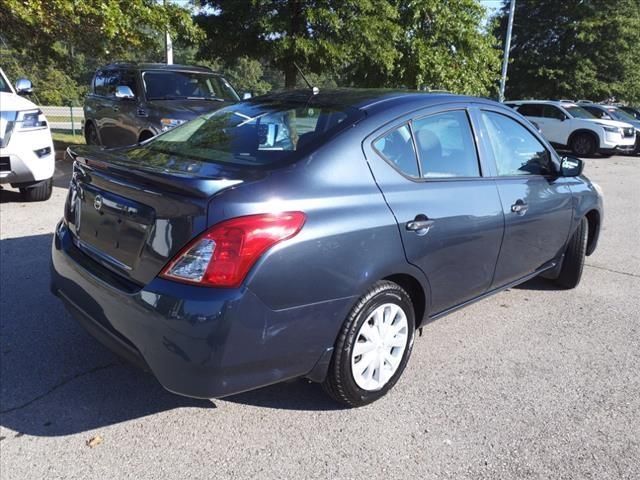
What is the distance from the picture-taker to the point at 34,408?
110 inches

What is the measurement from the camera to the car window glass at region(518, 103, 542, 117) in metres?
18.5

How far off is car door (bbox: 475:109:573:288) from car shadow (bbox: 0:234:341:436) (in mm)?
1638

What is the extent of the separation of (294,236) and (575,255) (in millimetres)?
3114

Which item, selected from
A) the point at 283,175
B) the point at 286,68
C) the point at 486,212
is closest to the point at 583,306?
the point at 486,212

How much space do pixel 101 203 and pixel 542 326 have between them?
308 cm

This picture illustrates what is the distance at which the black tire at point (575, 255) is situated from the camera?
14.9ft

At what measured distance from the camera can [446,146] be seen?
3.32 m

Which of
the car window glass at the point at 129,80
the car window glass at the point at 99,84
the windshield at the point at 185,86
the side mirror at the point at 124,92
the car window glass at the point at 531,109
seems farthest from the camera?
the car window glass at the point at 531,109

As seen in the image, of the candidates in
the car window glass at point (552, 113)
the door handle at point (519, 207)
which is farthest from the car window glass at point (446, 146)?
the car window glass at point (552, 113)

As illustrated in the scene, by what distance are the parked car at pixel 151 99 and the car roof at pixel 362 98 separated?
4.50 metres

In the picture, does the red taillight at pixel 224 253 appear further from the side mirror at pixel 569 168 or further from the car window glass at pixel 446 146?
the side mirror at pixel 569 168

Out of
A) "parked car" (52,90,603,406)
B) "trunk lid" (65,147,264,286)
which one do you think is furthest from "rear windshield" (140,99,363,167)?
"trunk lid" (65,147,264,286)

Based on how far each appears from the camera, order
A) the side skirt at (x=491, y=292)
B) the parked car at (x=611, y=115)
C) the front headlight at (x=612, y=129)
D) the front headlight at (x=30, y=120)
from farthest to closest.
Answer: the parked car at (x=611, y=115)
the front headlight at (x=612, y=129)
the front headlight at (x=30, y=120)
the side skirt at (x=491, y=292)

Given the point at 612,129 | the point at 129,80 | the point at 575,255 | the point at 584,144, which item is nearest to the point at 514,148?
the point at 575,255
